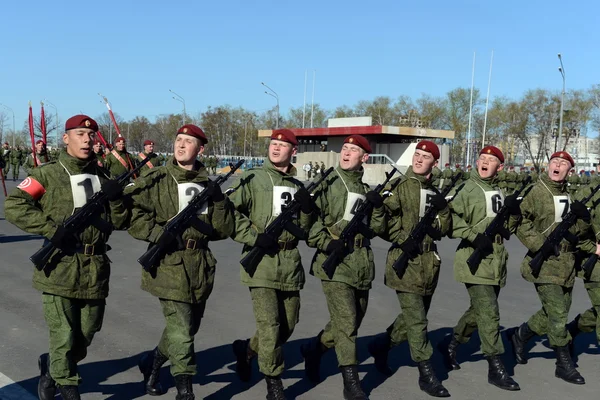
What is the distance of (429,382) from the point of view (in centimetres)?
532

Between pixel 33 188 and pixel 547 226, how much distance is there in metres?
4.42

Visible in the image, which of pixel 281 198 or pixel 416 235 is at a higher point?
pixel 281 198

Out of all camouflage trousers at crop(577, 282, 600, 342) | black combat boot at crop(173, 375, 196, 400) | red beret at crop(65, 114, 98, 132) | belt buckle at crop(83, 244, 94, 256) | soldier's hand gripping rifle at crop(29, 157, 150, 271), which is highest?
red beret at crop(65, 114, 98, 132)

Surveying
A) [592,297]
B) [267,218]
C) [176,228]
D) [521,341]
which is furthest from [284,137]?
[592,297]

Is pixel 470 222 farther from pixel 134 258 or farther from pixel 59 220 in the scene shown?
pixel 134 258

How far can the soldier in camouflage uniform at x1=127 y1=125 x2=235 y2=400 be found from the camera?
4645 mm

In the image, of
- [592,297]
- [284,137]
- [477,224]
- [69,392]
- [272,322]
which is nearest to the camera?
[69,392]

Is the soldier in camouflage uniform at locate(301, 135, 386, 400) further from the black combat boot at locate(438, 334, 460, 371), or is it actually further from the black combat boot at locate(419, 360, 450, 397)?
the black combat boot at locate(438, 334, 460, 371)

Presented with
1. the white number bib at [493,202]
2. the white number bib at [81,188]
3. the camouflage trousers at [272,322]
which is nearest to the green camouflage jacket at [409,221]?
the white number bib at [493,202]

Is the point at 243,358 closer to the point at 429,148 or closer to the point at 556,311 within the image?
the point at 429,148

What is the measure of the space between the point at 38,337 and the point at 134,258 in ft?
15.5

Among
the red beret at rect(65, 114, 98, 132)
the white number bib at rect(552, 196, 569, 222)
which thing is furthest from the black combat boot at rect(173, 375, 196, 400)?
the white number bib at rect(552, 196, 569, 222)

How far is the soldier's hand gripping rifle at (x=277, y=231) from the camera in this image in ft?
16.3

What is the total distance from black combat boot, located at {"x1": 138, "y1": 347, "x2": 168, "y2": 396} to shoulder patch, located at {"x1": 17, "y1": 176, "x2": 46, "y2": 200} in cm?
143
